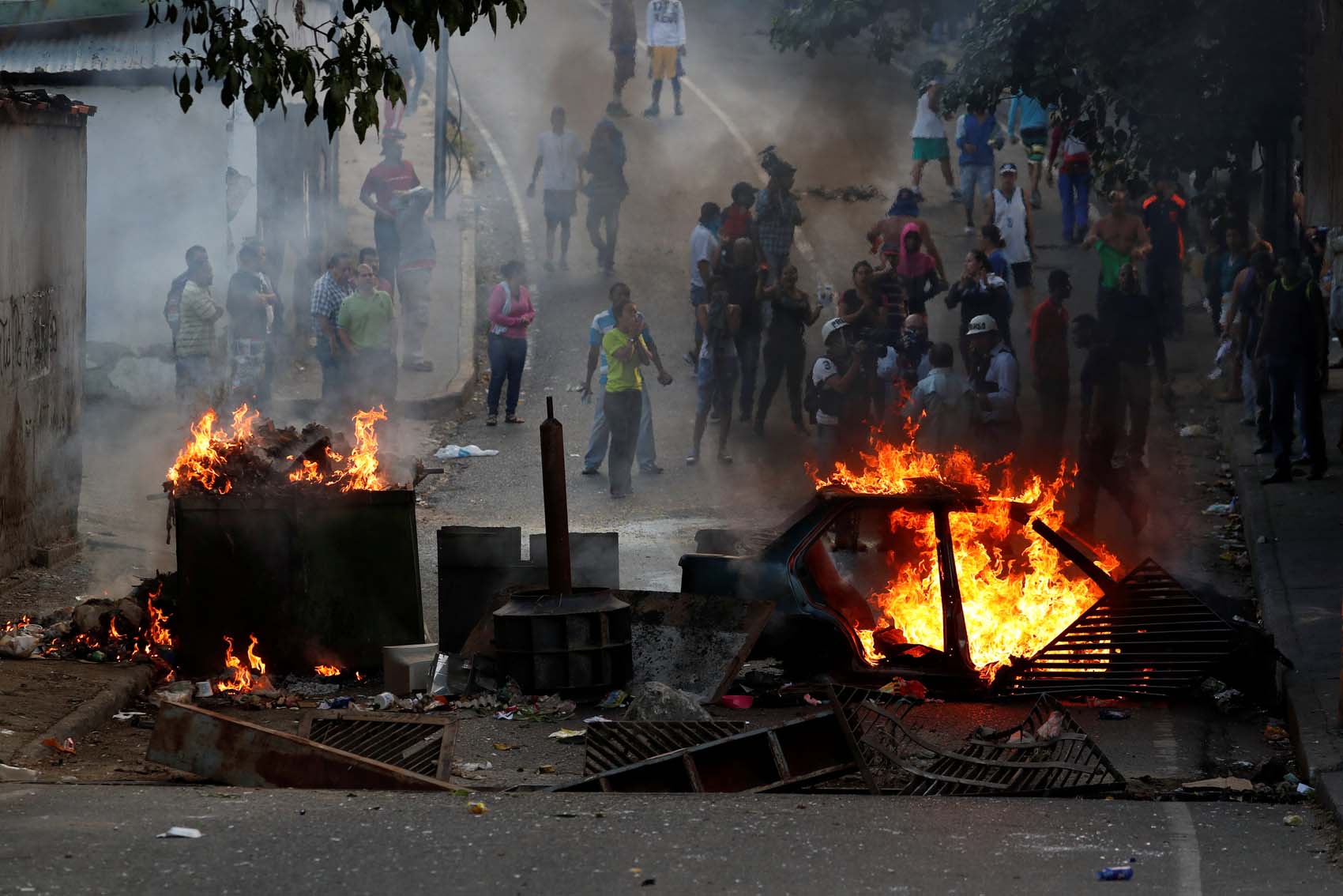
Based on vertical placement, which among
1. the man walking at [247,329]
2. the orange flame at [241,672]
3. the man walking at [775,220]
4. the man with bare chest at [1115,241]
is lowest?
the orange flame at [241,672]

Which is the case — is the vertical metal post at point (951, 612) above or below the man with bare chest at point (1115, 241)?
below

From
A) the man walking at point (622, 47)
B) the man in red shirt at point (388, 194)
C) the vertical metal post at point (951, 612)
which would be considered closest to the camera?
the vertical metal post at point (951, 612)

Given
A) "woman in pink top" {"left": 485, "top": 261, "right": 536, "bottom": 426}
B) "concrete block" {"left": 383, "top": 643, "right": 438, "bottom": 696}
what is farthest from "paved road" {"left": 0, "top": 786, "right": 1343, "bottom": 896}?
"woman in pink top" {"left": 485, "top": 261, "right": 536, "bottom": 426}

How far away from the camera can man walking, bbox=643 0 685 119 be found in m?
27.0

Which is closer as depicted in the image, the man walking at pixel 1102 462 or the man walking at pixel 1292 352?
the man walking at pixel 1102 462

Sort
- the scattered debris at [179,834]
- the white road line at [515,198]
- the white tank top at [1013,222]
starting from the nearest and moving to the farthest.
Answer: the scattered debris at [179,834], the white tank top at [1013,222], the white road line at [515,198]

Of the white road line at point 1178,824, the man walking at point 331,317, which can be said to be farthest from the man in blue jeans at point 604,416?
the white road line at point 1178,824

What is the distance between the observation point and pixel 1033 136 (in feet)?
79.8

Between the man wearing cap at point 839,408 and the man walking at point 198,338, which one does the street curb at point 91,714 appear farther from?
the man walking at point 198,338

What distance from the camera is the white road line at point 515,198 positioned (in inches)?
863

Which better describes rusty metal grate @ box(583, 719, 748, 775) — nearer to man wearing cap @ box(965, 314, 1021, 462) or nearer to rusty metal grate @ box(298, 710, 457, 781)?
rusty metal grate @ box(298, 710, 457, 781)

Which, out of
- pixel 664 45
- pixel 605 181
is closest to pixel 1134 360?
pixel 605 181

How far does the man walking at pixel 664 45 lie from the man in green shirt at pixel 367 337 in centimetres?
1092

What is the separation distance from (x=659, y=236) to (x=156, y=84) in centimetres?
801
